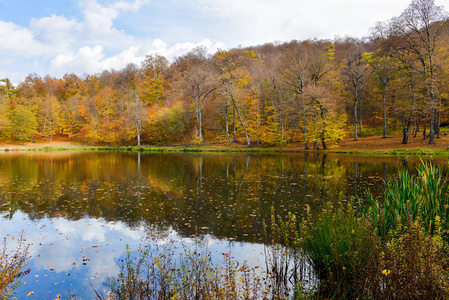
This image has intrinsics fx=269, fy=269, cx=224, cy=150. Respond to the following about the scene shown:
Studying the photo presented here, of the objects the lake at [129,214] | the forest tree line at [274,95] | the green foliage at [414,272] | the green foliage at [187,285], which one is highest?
the forest tree line at [274,95]

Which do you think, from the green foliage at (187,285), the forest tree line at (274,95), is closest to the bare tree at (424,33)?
the forest tree line at (274,95)

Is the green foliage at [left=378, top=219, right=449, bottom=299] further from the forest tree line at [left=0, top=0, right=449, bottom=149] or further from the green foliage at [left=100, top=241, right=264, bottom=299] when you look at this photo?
the forest tree line at [left=0, top=0, right=449, bottom=149]

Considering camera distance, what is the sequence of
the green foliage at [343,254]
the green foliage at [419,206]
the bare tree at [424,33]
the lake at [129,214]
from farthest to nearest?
the bare tree at [424,33] → the lake at [129,214] → the green foliage at [419,206] → the green foliage at [343,254]

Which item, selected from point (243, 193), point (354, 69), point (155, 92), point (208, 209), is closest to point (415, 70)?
point (354, 69)

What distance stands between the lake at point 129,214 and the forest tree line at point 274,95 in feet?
68.4

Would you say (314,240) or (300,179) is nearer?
(314,240)

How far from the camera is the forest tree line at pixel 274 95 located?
29781 millimetres

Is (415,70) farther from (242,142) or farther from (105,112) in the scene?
(105,112)

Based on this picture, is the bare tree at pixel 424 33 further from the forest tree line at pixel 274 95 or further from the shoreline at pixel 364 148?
the shoreline at pixel 364 148

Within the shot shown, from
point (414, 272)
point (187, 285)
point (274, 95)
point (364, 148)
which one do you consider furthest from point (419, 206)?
point (274, 95)

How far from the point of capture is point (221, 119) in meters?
52.5

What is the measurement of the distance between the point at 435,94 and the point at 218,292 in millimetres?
36325

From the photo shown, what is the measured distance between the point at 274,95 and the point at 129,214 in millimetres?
40019

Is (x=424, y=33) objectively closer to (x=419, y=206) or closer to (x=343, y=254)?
(x=419, y=206)
